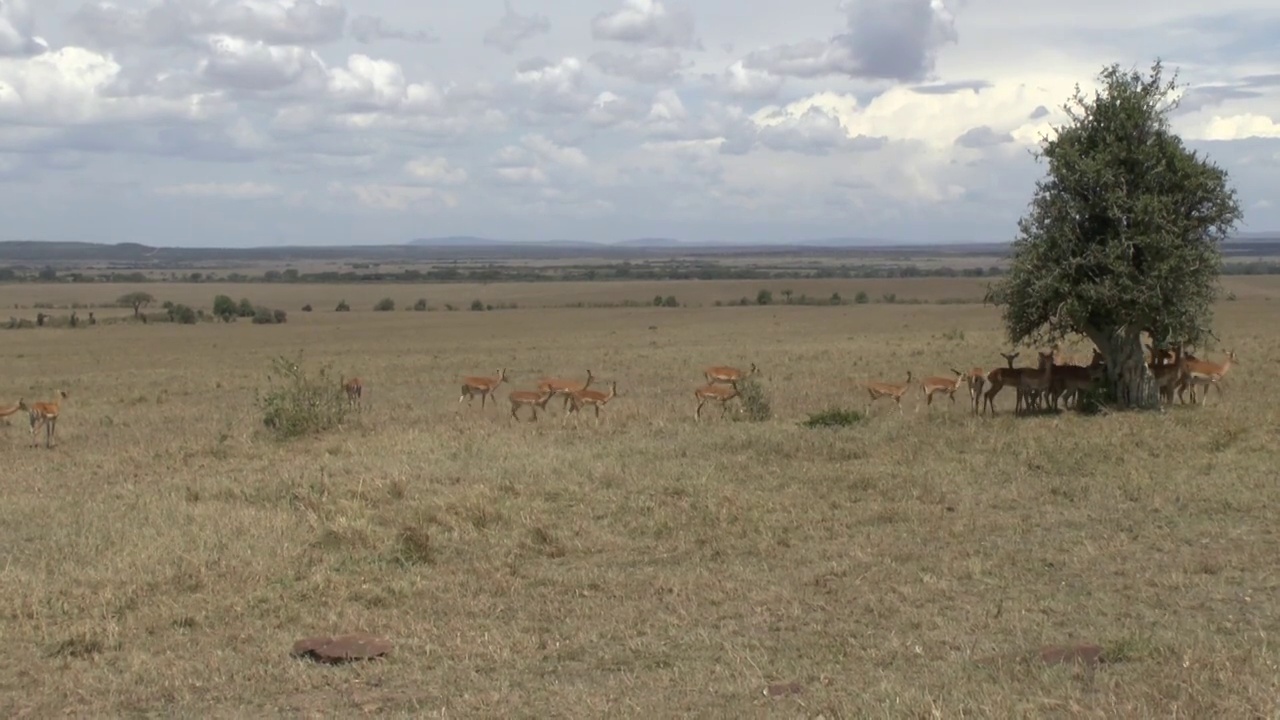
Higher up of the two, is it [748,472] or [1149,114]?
[1149,114]

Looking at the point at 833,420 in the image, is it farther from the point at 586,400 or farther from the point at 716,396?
the point at 586,400

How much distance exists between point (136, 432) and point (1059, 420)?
49.3ft

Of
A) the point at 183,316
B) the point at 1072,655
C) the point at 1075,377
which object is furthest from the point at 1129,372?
the point at 183,316

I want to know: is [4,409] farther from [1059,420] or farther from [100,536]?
[1059,420]

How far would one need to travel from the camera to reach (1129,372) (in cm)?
1842

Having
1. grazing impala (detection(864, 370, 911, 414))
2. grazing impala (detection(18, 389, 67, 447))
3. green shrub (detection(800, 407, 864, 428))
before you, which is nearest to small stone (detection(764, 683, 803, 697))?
green shrub (detection(800, 407, 864, 428))

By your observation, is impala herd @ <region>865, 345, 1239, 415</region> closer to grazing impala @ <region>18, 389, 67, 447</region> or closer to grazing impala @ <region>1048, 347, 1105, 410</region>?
grazing impala @ <region>1048, 347, 1105, 410</region>

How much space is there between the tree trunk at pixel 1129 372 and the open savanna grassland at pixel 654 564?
2.04 feet

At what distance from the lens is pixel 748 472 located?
1455 centimetres

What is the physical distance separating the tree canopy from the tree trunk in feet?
0.29

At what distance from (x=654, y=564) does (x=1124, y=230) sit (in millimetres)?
10079

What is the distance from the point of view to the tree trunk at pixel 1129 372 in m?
18.4

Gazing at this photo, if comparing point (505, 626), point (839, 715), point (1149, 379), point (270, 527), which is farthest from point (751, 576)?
point (1149, 379)

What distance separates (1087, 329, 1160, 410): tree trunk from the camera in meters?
18.4
